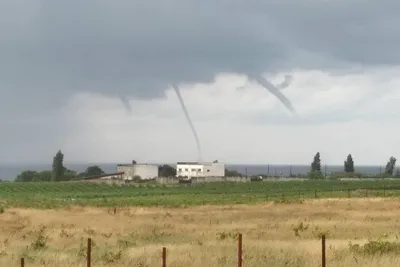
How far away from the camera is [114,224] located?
165ft

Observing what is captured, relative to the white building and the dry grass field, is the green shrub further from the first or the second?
the white building

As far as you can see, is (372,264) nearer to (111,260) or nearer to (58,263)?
(111,260)

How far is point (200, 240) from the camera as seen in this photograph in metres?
32.8

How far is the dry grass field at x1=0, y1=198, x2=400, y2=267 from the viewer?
2222 cm

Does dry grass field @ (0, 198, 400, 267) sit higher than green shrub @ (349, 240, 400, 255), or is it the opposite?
green shrub @ (349, 240, 400, 255)

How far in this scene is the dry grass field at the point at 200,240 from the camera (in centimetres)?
2222

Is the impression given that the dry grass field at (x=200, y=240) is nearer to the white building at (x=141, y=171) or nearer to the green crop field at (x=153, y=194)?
the green crop field at (x=153, y=194)

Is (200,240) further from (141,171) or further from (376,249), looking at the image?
(141,171)

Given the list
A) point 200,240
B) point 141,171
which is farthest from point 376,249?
point 141,171

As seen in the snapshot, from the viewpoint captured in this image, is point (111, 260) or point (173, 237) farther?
point (173, 237)

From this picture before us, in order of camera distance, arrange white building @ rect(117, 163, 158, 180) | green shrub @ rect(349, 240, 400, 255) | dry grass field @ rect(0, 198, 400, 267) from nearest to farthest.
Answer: dry grass field @ rect(0, 198, 400, 267) → green shrub @ rect(349, 240, 400, 255) → white building @ rect(117, 163, 158, 180)

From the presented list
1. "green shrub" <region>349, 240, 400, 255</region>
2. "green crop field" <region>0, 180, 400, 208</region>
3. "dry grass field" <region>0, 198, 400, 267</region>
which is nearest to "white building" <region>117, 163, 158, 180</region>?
"green crop field" <region>0, 180, 400, 208</region>

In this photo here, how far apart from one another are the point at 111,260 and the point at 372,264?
866cm

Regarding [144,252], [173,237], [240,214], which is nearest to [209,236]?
[173,237]
